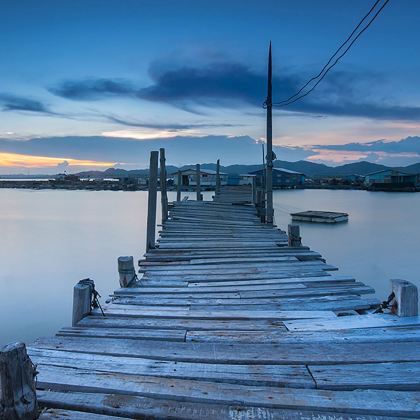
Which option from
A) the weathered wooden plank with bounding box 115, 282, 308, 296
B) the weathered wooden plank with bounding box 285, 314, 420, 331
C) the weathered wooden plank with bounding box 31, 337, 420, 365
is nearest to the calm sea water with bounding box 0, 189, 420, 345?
the weathered wooden plank with bounding box 115, 282, 308, 296

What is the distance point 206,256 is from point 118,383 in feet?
18.3

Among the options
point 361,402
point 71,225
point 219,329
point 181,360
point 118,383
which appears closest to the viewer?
point 361,402

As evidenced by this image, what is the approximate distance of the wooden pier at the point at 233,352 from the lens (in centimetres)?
295

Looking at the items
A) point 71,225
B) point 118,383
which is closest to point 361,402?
point 118,383

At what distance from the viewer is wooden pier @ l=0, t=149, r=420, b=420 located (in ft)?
9.68

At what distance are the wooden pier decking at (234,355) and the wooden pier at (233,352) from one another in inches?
0.4

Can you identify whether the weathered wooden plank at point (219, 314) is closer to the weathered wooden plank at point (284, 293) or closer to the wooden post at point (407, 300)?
the weathered wooden plank at point (284, 293)

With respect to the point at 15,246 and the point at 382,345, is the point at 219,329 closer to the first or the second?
the point at 382,345

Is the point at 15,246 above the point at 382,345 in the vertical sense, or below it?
below

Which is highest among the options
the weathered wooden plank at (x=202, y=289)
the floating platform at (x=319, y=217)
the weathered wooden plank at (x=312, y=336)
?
the weathered wooden plank at (x=202, y=289)

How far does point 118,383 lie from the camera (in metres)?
3.19

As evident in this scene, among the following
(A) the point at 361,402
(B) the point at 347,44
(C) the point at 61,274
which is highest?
(B) the point at 347,44

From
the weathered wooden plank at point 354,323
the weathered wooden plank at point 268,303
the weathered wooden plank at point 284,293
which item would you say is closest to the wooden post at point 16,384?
the weathered wooden plank at point 268,303

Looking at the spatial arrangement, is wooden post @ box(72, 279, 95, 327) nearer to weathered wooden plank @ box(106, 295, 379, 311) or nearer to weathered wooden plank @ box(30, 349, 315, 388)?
weathered wooden plank @ box(106, 295, 379, 311)
